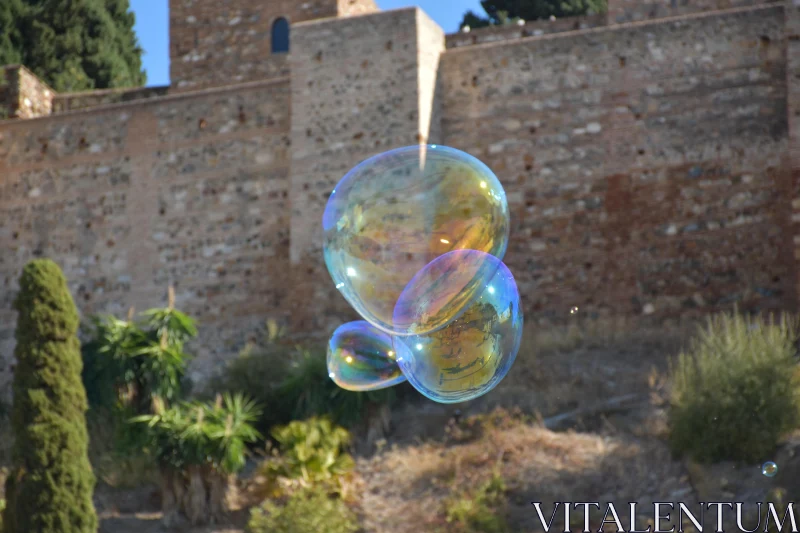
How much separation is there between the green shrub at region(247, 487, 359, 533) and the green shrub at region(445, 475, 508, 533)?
3.28 feet

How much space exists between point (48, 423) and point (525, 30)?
8846 millimetres

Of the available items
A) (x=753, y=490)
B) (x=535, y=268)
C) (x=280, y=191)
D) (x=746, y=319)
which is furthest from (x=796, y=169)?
(x=280, y=191)

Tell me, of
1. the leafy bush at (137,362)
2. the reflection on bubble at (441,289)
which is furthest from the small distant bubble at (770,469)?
the leafy bush at (137,362)

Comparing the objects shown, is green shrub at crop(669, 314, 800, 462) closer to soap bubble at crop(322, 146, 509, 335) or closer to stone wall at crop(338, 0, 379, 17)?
soap bubble at crop(322, 146, 509, 335)

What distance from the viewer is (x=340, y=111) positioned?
18.5m

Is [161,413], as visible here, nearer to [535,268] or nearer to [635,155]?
[535,268]

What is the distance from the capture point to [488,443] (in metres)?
15.0

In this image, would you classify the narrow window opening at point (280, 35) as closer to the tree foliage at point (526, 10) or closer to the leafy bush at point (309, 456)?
the tree foliage at point (526, 10)

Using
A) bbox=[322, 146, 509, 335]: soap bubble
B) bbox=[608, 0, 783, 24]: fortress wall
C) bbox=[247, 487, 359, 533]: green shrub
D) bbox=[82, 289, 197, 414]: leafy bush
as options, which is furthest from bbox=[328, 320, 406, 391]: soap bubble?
bbox=[608, 0, 783, 24]: fortress wall

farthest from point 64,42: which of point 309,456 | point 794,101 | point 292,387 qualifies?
point 794,101

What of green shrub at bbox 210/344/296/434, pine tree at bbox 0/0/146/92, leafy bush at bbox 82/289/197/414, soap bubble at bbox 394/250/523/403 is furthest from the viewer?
pine tree at bbox 0/0/146/92

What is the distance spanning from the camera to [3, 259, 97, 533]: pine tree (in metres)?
14.5

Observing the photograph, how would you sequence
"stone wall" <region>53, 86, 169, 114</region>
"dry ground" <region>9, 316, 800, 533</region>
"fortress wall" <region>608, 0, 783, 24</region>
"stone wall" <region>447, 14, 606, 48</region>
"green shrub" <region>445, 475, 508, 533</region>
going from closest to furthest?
"green shrub" <region>445, 475, 508, 533</region>
"dry ground" <region>9, 316, 800, 533</region>
"fortress wall" <region>608, 0, 783, 24</region>
"stone wall" <region>447, 14, 606, 48</region>
"stone wall" <region>53, 86, 169, 114</region>

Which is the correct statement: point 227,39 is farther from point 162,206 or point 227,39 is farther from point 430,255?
point 430,255
